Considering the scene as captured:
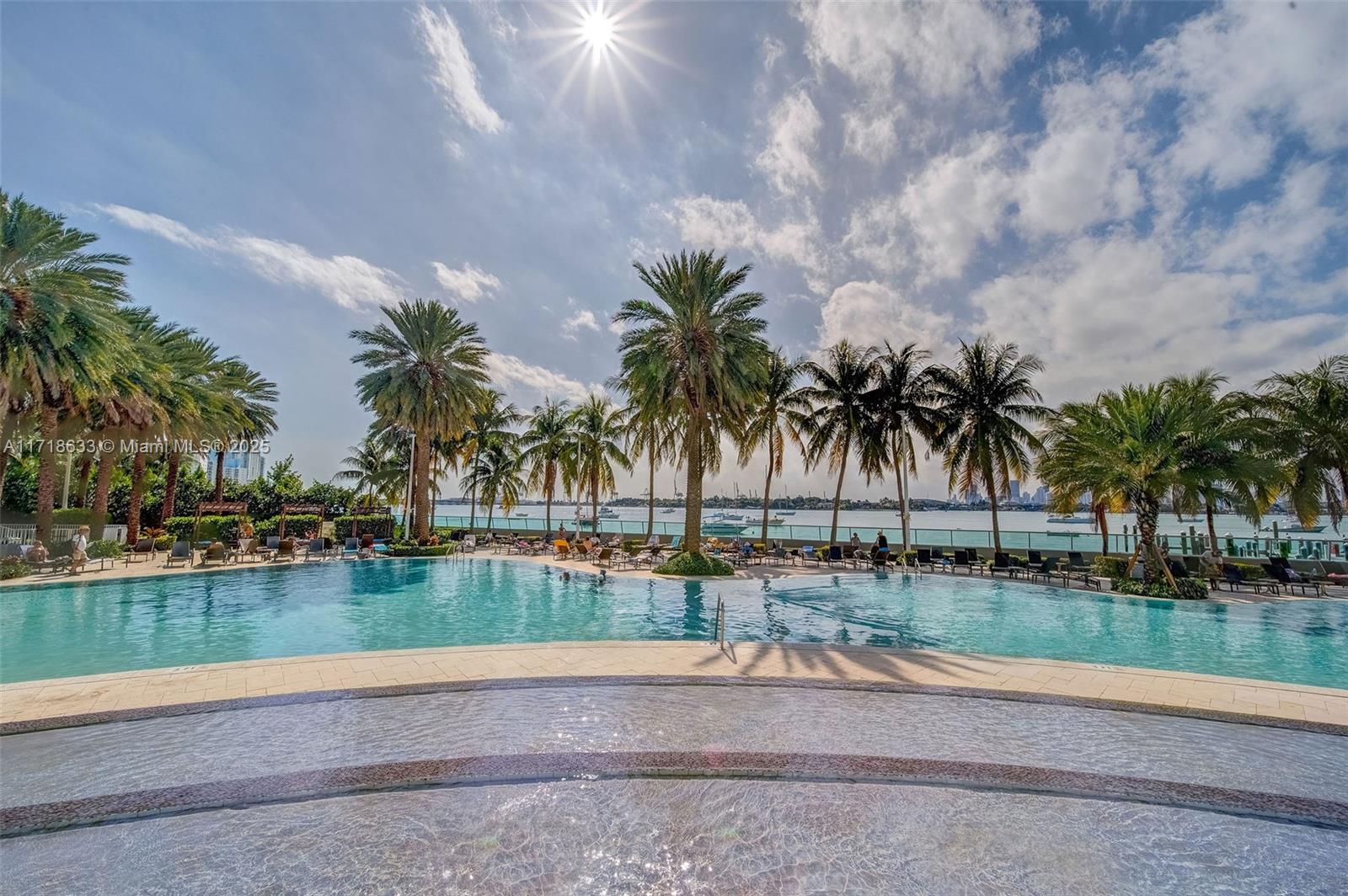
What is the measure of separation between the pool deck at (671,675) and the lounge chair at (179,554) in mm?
17710

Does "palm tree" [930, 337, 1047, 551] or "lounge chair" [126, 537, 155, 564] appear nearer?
"lounge chair" [126, 537, 155, 564]

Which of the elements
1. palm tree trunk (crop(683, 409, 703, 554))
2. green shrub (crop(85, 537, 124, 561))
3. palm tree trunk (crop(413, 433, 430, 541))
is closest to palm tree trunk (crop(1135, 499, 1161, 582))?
palm tree trunk (crop(683, 409, 703, 554))

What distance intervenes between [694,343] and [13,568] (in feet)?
78.7

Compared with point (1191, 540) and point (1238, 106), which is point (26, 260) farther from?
point (1191, 540)

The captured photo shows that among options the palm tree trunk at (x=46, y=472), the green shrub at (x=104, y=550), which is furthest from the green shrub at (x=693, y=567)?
the palm tree trunk at (x=46, y=472)

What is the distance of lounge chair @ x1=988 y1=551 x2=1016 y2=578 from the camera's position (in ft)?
70.8

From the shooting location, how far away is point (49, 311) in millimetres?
16328

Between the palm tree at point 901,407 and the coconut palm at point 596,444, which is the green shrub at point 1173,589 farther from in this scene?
the coconut palm at point 596,444

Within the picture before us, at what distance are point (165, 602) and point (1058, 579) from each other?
2880 centimetres

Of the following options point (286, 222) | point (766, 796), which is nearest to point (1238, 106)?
point (766, 796)

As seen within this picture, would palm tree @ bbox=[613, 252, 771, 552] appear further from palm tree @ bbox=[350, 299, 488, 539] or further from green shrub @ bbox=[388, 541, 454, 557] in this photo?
green shrub @ bbox=[388, 541, 454, 557]

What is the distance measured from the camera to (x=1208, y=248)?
1600 centimetres

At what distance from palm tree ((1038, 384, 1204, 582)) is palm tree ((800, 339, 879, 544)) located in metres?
9.70

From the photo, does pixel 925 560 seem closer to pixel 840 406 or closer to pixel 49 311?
pixel 840 406
